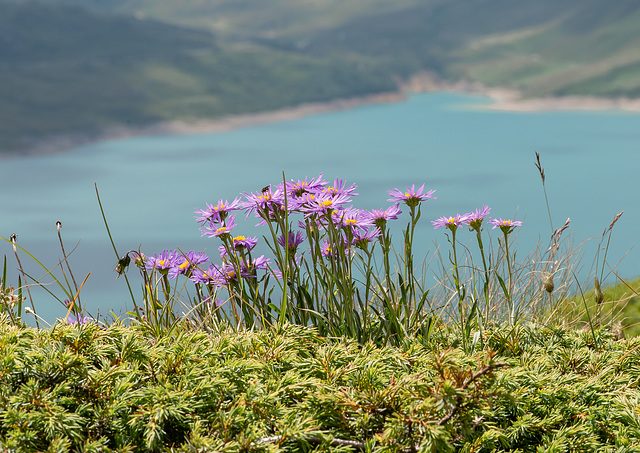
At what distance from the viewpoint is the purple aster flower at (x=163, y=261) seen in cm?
232

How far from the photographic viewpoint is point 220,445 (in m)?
1.22

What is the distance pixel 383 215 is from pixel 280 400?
86cm

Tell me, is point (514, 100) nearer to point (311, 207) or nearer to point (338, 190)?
point (338, 190)

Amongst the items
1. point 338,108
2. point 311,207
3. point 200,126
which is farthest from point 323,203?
point 338,108

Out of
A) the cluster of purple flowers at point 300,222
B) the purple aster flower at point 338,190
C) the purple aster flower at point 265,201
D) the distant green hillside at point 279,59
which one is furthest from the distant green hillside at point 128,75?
the purple aster flower at point 338,190

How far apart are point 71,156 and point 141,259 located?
67.9 m

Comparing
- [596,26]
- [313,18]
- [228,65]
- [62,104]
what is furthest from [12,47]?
[596,26]

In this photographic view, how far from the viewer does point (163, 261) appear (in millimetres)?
2328

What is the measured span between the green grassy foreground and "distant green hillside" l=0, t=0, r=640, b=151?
→ 2152 inches

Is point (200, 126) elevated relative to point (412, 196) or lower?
elevated

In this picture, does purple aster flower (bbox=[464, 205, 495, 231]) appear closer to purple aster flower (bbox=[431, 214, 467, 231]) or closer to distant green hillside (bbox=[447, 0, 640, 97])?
purple aster flower (bbox=[431, 214, 467, 231])

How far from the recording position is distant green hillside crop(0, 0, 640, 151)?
205 ft

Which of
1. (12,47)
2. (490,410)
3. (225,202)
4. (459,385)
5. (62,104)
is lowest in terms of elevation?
(490,410)

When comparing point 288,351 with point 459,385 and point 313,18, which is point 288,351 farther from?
point 313,18
